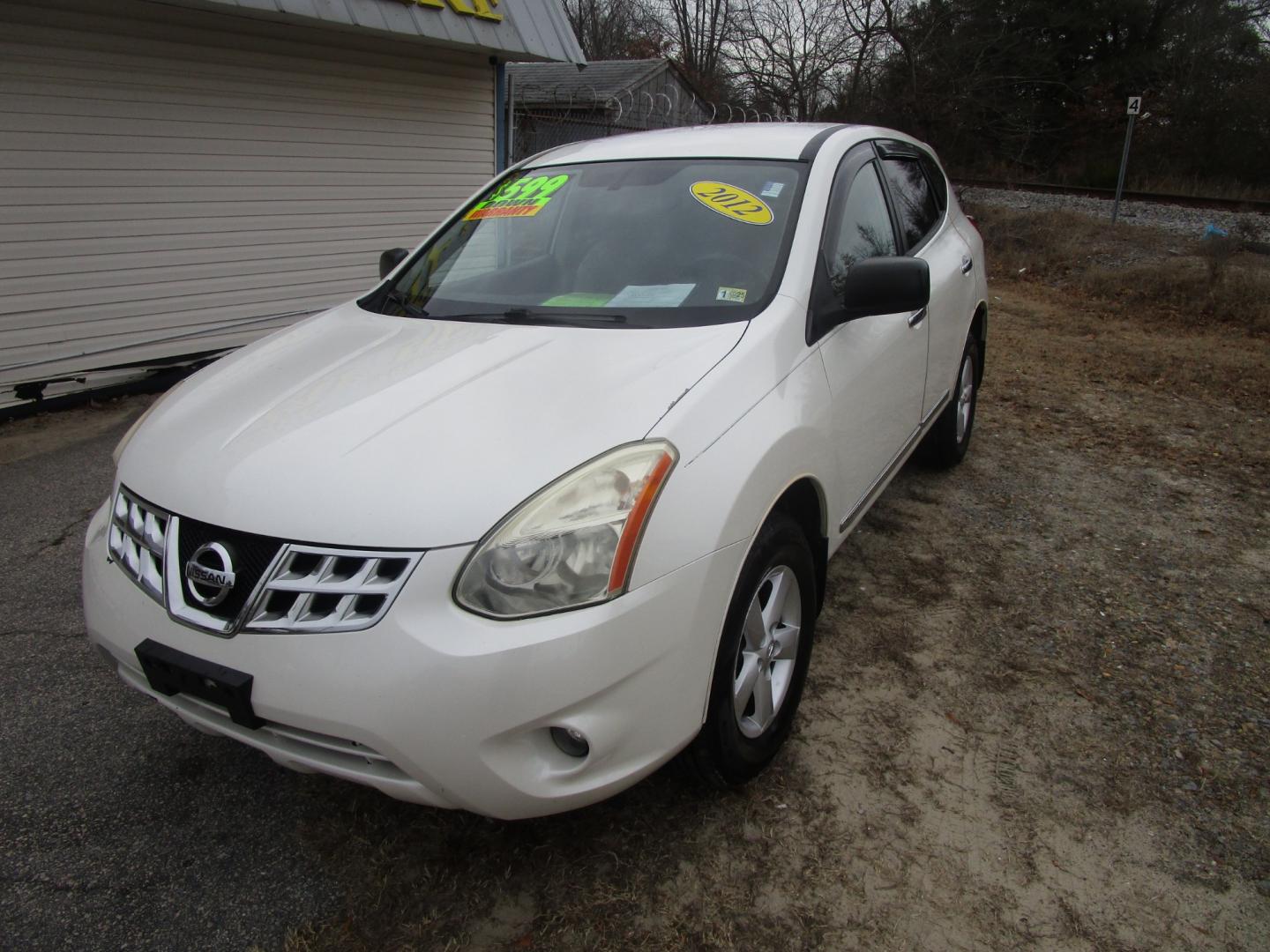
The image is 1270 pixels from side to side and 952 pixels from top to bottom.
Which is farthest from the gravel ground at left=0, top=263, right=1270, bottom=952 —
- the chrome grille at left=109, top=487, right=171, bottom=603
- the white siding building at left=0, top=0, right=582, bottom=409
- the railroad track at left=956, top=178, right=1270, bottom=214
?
the railroad track at left=956, top=178, right=1270, bottom=214

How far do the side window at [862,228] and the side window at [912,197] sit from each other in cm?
20

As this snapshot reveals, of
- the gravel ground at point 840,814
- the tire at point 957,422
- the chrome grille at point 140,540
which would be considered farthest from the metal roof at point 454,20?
the tire at point 957,422

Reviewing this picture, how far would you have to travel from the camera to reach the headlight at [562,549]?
5.49ft

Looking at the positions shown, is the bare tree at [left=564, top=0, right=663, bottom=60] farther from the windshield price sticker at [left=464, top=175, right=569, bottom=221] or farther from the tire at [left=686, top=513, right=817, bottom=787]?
the tire at [left=686, top=513, right=817, bottom=787]

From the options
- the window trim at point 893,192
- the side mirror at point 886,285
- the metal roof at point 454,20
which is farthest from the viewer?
the metal roof at point 454,20

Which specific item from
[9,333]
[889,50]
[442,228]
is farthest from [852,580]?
[889,50]

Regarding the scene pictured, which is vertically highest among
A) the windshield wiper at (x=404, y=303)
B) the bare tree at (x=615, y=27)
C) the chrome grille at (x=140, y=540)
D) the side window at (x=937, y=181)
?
the bare tree at (x=615, y=27)

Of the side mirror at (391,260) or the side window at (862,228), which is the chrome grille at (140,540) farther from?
the side window at (862,228)

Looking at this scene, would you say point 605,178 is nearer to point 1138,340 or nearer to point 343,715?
point 343,715

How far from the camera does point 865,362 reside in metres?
2.77

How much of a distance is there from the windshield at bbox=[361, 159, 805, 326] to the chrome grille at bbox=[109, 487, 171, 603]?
3.54ft

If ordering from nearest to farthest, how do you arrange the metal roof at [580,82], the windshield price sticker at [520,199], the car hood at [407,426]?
the car hood at [407,426]
the windshield price sticker at [520,199]
the metal roof at [580,82]

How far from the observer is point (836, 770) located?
241cm

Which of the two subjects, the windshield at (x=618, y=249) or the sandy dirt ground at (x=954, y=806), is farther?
the windshield at (x=618, y=249)
